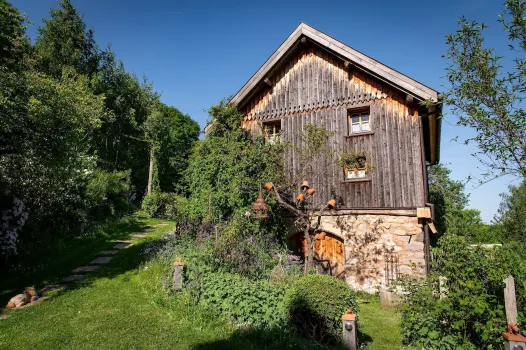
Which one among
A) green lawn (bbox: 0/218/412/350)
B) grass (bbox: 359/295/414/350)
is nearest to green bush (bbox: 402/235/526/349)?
grass (bbox: 359/295/414/350)

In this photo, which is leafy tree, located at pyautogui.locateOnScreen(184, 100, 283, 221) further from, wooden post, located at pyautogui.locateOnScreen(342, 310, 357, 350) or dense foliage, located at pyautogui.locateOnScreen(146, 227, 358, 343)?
wooden post, located at pyautogui.locateOnScreen(342, 310, 357, 350)

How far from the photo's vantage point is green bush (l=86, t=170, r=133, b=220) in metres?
15.8

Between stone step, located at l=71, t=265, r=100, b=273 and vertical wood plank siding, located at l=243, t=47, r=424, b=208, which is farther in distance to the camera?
vertical wood plank siding, located at l=243, t=47, r=424, b=208

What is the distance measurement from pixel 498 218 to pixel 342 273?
1695 centimetres

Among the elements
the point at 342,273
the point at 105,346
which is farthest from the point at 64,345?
the point at 342,273

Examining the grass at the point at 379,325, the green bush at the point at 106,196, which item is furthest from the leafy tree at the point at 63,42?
the grass at the point at 379,325

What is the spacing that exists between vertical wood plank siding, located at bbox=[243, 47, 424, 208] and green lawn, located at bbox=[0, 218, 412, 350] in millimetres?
3528

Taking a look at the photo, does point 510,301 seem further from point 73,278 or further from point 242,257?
point 73,278

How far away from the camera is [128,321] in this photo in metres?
6.04

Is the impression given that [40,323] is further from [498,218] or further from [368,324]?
[498,218]

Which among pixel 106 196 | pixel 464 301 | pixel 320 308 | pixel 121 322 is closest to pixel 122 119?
pixel 106 196

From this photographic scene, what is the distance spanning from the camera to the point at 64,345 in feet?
16.9

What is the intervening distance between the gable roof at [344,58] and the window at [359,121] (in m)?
1.31

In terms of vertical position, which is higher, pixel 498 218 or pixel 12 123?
pixel 12 123
